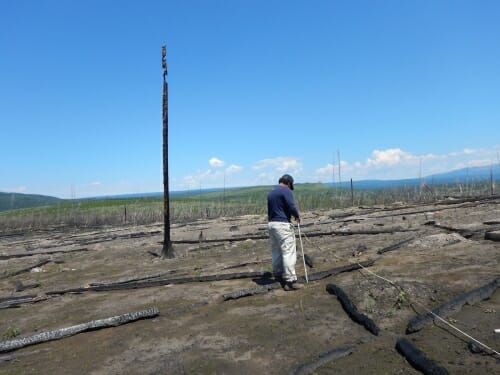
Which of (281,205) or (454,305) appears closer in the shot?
(454,305)

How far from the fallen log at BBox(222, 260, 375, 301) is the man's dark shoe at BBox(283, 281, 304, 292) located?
0.17 m

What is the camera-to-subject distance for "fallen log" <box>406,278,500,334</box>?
4.88 m

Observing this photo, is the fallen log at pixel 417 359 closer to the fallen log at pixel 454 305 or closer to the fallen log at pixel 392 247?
the fallen log at pixel 454 305

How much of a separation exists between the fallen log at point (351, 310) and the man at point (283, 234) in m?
0.72

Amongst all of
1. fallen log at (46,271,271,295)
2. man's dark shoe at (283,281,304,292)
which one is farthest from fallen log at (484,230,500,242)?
fallen log at (46,271,271,295)

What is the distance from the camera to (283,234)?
7.23 meters

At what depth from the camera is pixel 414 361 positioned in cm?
401

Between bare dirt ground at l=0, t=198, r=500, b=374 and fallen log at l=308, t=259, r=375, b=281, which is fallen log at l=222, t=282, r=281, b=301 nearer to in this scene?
bare dirt ground at l=0, t=198, r=500, b=374

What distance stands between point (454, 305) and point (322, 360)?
227 centimetres

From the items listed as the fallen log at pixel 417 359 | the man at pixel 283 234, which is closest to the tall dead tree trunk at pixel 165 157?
the man at pixel 283 234

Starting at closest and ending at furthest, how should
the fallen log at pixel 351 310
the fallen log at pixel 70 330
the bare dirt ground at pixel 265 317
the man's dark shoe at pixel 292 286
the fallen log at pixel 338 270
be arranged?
the bare dirt ground at pixel 265 317 → the fallen log at pixel 351 310 → the fallen log at pixel 70 330 → the man's dark shoe at pixel 292 286 → the fallen log at pixel 338 270

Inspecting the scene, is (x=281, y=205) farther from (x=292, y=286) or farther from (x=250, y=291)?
(x=250, y=291)

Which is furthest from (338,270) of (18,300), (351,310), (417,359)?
(18,300)

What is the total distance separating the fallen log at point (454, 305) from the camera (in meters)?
4.88
